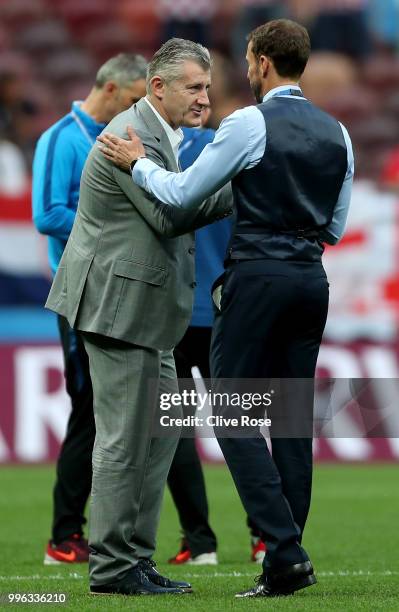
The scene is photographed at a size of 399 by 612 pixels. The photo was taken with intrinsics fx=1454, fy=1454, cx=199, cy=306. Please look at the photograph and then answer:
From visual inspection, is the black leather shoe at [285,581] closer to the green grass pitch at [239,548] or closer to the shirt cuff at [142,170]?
the green grass pitch at [239,548]

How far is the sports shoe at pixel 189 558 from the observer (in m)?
6.75

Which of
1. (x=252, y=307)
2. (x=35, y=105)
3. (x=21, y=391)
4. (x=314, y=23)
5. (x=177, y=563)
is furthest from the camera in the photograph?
Result: (x=314, y=23)

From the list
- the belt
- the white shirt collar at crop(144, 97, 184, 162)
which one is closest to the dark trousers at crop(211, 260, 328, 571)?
the belt

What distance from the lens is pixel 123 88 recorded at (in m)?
7.09

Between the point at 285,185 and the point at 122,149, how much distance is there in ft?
2.02

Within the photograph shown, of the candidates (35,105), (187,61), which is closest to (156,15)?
(35,105)

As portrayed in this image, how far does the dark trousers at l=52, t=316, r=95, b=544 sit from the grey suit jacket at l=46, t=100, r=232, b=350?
4.85ft

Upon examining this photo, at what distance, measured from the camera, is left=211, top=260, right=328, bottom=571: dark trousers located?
205 inches

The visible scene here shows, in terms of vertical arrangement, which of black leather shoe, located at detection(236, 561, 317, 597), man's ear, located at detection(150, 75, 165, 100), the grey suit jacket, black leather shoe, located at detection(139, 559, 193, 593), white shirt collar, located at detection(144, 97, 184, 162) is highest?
man's ear, located at detection(150, 75, 165, 100)

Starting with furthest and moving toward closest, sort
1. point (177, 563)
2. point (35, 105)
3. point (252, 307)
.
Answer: point (35, 105) < point (177, 563) < point (252, 307)

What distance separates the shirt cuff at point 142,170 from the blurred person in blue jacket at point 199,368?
1627 millimetres

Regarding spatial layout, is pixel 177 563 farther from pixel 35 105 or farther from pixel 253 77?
pixel 35 105

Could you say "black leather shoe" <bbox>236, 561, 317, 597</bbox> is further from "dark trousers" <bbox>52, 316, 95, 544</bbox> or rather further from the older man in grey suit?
"dark trousers" <bbox>52, 316, 95, 544</bbox>

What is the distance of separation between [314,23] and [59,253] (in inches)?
427
